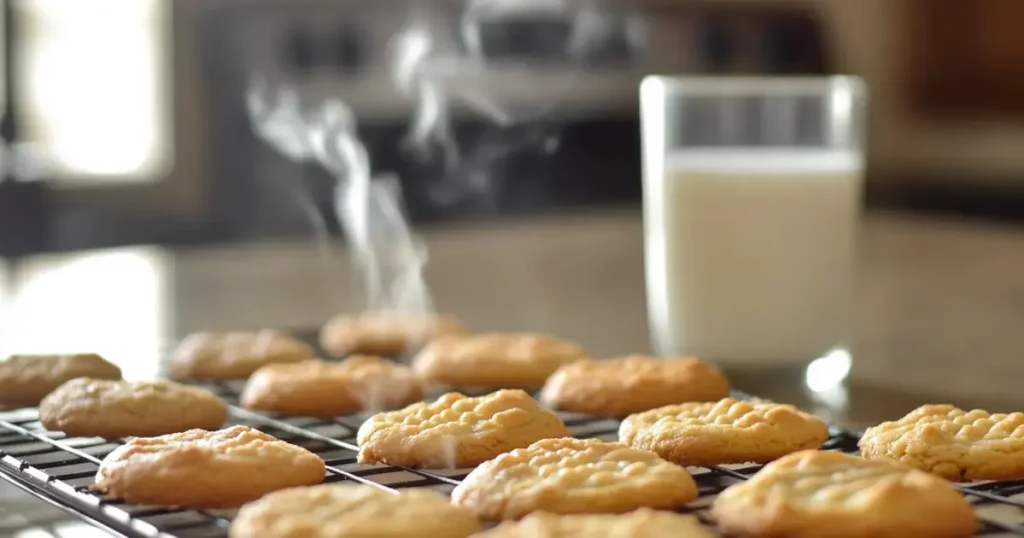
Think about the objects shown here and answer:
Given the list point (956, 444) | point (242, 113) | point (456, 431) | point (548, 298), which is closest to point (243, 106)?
point (242, 113)

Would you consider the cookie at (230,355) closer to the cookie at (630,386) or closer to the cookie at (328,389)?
the cookie at (328,389)

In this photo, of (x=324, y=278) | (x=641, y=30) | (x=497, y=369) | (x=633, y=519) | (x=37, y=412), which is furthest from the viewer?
(x=641, y=30)

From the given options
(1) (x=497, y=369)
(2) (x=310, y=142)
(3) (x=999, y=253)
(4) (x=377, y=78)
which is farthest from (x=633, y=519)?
(4) (x=377, y=78)

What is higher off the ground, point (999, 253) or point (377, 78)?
point (377, 78)

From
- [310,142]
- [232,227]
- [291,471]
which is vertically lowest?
[232,227]

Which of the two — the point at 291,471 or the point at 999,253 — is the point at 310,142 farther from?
the point at 999,253

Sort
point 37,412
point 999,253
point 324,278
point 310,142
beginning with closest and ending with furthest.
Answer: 1. point 37,412
2. point 310,142
3. point 324,278
4. point 999,253

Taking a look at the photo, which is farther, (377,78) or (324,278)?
(377,78)

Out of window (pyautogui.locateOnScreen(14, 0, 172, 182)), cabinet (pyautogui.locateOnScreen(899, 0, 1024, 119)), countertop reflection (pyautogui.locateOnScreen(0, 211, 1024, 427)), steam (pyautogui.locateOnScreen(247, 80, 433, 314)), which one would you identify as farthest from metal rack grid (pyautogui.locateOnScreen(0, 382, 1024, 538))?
cabinet (pyautogui.locateOnScreen(899, 0, 1024, 119))
